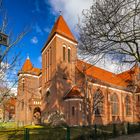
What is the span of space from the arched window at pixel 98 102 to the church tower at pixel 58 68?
14.3 feet

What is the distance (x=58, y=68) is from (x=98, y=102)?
8580 millimetres

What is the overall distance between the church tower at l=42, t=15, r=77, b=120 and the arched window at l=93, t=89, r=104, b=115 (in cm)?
435

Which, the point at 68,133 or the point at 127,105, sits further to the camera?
the point at 127,105

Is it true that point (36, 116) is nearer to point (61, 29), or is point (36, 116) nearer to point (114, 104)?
point (114, 104)

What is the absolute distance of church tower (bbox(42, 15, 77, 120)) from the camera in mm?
30812

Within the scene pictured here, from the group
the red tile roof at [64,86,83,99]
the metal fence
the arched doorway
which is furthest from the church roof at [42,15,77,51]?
the metal fence

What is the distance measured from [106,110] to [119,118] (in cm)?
486

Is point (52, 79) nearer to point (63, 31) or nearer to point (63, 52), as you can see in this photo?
point (63, 52)

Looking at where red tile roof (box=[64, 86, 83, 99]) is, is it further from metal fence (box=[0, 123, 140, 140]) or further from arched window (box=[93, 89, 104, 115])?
metal fence (box=[0, 123, 140, 140])

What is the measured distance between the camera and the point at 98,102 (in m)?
34.2

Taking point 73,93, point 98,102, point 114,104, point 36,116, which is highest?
point 73,93

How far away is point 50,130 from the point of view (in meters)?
14.7

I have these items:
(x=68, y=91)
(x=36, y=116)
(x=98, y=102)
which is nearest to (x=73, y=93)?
(x=68, y=91)

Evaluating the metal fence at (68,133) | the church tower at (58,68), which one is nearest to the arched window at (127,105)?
the church tower at (58,68)
